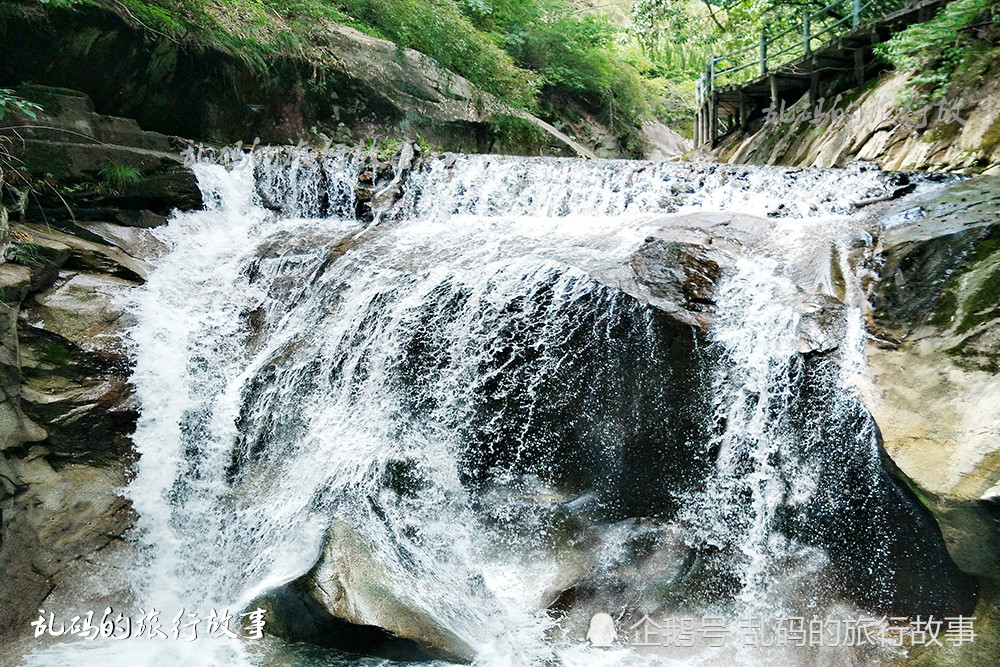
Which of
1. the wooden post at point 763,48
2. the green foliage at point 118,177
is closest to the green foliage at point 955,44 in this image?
the wooden post at point 763,48

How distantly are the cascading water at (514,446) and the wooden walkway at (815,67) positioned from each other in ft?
18.8

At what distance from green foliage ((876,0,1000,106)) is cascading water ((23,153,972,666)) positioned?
3364 millimetres

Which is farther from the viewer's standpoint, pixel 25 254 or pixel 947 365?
pixel 25 254

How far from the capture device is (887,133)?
27.2ft

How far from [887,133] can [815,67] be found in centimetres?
343

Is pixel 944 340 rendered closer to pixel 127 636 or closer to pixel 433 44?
pixel 127 636

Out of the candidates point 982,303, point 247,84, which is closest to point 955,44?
point 982,303

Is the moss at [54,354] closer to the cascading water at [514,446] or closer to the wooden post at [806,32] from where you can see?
the cascading water at [514,446]

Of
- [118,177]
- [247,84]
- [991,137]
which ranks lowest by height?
[118,177]

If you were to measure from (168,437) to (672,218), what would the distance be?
4716 millimetres

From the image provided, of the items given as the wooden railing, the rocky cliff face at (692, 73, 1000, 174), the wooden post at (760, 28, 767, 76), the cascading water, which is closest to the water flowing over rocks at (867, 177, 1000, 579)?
the cascading water

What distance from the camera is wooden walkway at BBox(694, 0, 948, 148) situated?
9.55 meters

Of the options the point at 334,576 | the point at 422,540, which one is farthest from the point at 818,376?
the point at 334,576

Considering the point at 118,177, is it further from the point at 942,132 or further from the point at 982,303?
the point at 942,132
